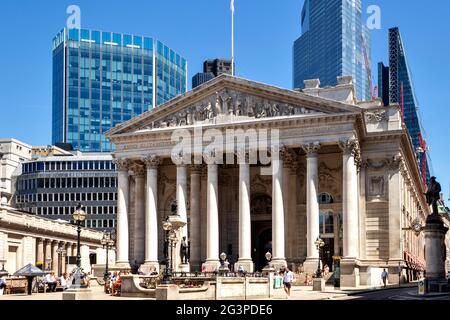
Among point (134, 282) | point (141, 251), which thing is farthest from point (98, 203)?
point (134, 282)

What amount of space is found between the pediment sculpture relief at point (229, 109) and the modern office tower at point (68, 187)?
65.0 m

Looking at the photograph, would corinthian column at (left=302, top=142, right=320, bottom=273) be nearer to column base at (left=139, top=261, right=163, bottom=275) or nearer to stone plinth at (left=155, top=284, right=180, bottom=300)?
Result: column base at (left=139, top=261, right=163, bottom=275)

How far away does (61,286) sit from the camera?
6334 centimetres

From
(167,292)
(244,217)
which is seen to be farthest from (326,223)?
(167,292)

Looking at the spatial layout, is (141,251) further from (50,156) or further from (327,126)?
(50,156)

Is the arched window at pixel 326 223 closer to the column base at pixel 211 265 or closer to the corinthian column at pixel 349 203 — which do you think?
the corinthian column at pixel 349 203

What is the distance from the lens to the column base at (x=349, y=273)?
66250 mm

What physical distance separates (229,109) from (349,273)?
2002 centimetres

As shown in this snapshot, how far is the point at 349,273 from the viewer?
220 ft

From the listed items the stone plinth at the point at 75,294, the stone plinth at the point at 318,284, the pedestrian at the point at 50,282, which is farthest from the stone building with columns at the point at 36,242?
the stone plinth at the point at 75,294

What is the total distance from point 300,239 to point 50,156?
83975mm

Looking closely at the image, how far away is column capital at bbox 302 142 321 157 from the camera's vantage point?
7006cm

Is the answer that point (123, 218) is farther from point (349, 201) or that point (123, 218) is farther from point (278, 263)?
point (349, 201)

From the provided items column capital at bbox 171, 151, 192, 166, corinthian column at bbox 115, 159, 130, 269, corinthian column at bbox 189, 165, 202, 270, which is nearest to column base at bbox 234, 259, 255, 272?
corinthian column at bbox 189, 165, 202, 270
